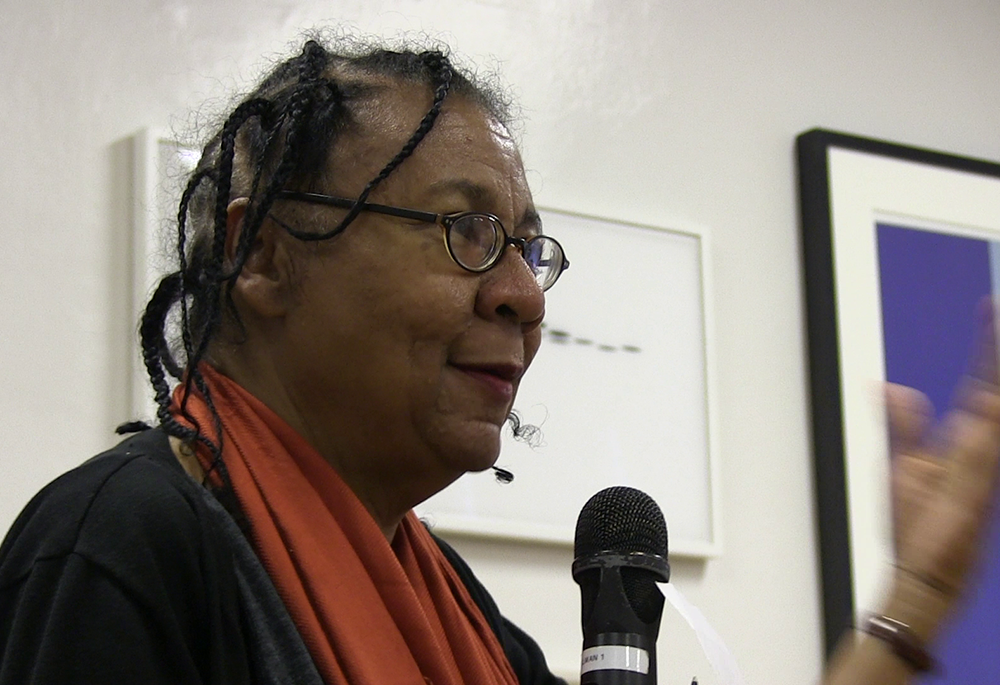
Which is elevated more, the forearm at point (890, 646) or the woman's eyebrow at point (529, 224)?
the woman's eyebrow at point (529, 224)

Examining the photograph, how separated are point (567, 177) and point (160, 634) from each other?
156 centimetres

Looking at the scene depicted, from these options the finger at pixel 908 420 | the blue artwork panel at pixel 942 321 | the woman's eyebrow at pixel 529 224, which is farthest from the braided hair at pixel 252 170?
the blue artwork panel at pixel 942 321

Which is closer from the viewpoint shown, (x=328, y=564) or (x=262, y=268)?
(x=328, y=564)

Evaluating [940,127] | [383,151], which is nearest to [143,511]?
[383,151]

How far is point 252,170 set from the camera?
1387mm

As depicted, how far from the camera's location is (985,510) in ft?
3.41

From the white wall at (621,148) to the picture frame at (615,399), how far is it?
5 cm

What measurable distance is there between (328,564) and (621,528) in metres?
0.24

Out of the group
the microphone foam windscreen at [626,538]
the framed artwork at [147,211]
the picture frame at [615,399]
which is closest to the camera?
the microphone foam windscreen at [626,538]

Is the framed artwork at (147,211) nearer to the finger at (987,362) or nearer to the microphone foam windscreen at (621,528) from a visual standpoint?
the microphone foam windscreen at (621,528)

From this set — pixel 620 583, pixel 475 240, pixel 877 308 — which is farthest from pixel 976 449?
pixel 877 308

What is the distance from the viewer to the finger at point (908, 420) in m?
1.07

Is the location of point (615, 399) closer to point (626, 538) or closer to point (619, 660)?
point (626, 538)

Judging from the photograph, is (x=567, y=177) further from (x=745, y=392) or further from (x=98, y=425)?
(x=98, y=425)
